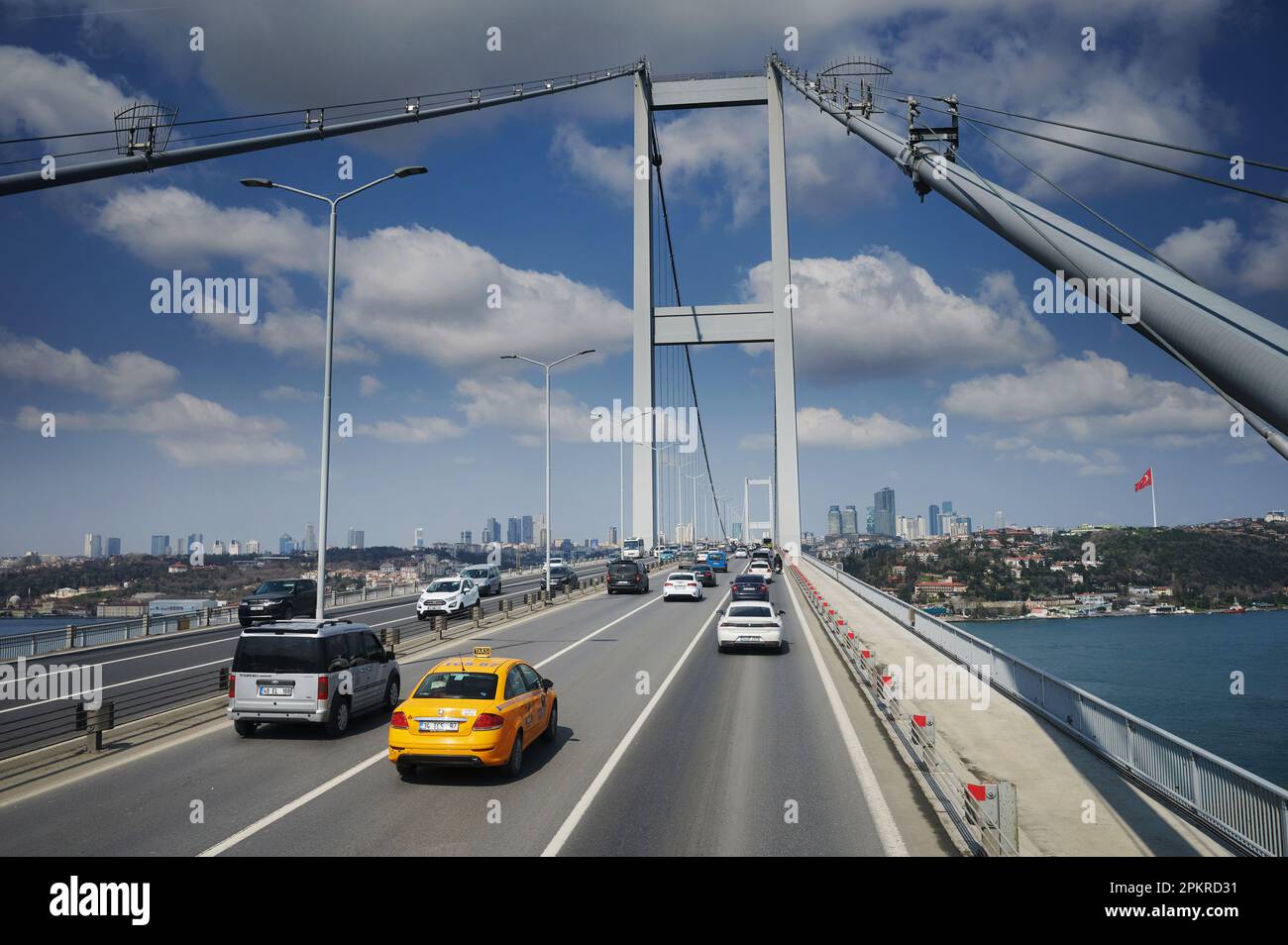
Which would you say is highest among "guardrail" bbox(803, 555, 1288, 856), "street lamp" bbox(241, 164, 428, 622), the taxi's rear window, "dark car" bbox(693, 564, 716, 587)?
"street lamp" bbox(241, 164, 428, 622)

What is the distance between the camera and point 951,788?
900 centimetres

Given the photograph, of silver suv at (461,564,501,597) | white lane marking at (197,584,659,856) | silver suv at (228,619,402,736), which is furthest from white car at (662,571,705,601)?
white lane marking at (197,584,659,856)

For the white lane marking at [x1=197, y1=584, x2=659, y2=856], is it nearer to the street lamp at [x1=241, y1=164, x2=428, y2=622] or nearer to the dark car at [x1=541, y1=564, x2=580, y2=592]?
the street lamp at [x1=241, y1=164, x2=428, y2=622]

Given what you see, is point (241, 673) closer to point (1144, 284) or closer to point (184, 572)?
point (1144, 284)

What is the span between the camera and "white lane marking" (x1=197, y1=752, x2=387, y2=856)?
802 centimetres

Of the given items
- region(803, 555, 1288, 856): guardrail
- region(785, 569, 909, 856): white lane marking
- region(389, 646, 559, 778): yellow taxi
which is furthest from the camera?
region(389, 646, 559, 778): yellow taxi

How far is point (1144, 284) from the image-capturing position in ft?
24.0

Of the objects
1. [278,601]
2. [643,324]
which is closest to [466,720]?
[278,601]

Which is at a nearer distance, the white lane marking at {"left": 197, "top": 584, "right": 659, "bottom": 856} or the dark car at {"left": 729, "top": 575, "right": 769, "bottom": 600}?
the white lane marking at {"left": 197, "top": 584, "right": 659, "bottom": 856}

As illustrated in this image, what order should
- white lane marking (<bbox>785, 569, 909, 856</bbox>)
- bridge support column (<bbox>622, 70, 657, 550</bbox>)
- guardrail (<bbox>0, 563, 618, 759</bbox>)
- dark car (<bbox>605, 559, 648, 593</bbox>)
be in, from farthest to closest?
bridge support column (<bbox>622, 70, 657, 550</bbox>), dark car (<bbox>605, 559, 648, 593</bbox>), guardrail (<bbox>0, 563, 618, 759</bbox>), white lane marking (<bbox>785, 569, 909, 856</bbox>)

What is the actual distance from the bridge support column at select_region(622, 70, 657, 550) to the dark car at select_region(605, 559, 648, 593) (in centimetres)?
2494
